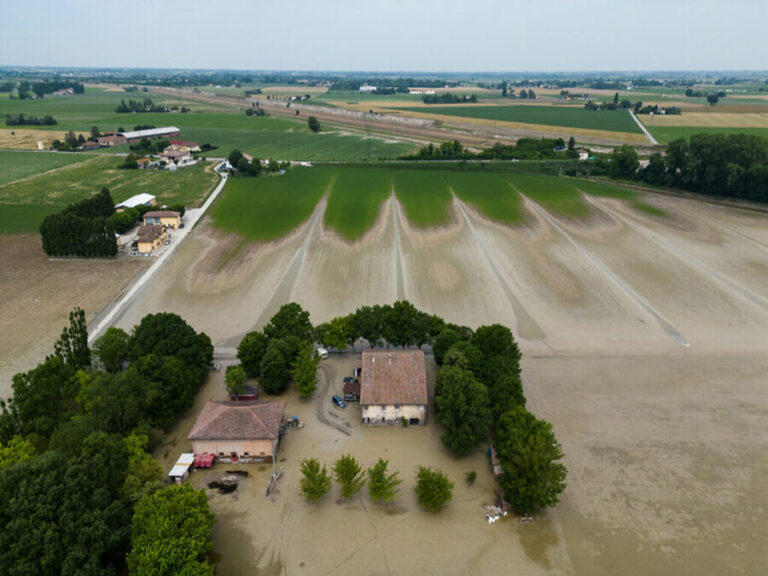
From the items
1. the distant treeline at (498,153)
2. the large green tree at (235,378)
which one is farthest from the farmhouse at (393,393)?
the distant treeline at (498,153)

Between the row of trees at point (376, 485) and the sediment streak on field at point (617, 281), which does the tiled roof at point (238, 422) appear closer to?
the row of trees at point (376, 485)

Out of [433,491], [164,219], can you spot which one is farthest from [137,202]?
[433,491]

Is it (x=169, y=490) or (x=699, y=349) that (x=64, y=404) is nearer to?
(x=169, y=490)

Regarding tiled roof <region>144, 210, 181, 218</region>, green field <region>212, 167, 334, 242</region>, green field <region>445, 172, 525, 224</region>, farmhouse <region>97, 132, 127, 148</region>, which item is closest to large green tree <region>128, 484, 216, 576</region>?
green field <region>212, 167, 334, 242</region>

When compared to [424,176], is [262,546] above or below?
below

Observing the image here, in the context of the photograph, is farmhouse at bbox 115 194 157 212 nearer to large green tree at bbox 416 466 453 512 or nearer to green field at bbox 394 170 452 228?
green field at bbox 394 170 452 228

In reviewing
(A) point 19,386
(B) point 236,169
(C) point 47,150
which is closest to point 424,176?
(B) point 236,169
